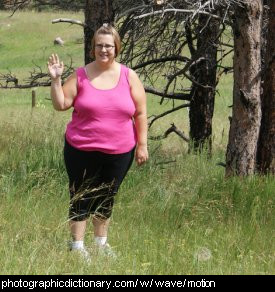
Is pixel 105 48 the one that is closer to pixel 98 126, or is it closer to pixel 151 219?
pixel 98 126

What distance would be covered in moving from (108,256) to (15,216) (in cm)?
105

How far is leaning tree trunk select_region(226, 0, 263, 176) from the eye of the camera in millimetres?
6879

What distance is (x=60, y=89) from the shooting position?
4.84m

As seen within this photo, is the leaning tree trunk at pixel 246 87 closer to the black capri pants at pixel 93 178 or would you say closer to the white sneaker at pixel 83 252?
the black capri pants at pixel 93 178

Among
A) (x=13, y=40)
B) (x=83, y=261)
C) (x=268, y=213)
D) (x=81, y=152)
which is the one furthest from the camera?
(x=13, y=40)

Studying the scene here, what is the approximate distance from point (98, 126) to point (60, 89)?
1.20 ft

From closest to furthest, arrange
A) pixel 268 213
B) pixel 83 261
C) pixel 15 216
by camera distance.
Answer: pixel 83 261, pixel 15 216, pixel 268 213

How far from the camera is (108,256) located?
4.63 meters

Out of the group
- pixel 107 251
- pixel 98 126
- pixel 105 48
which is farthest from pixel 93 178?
pixel 105 48

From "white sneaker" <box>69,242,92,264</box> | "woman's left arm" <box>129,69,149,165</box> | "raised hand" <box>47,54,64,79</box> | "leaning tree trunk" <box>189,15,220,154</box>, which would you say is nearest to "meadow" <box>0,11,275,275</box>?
"white sneaker" <box>69,242,92,264</box>

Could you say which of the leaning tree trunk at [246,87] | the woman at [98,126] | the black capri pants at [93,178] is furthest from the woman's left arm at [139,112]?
the leaning tree trunk at [246,87]

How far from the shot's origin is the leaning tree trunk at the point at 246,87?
A: 6.88m
